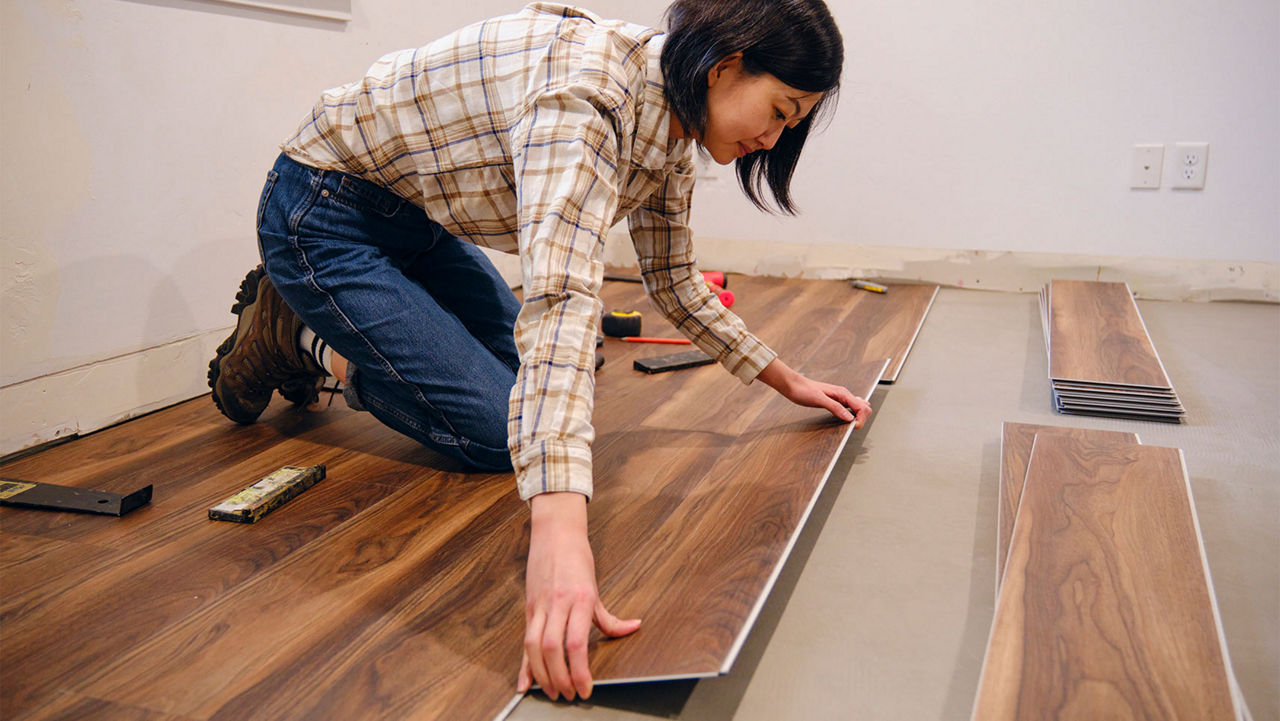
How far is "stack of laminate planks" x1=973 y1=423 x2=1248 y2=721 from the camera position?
93 cm

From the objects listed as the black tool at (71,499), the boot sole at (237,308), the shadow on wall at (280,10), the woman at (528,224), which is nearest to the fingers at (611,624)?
the woman at (528,224)

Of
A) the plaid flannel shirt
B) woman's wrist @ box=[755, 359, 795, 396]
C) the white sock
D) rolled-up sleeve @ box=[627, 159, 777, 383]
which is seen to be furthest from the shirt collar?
the white sock

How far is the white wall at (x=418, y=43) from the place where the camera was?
1.88 m

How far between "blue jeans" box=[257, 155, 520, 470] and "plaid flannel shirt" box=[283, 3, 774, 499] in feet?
0.23

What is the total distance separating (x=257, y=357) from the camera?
185cm

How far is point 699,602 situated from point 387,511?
→ 0.63 meters

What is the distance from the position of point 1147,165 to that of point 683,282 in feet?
8.01

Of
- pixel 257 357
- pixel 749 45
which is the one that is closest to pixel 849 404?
pixel 749 45

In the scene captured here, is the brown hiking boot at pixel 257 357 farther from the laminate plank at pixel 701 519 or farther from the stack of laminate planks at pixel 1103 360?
the stack of laminate planks at pixel 1103 360

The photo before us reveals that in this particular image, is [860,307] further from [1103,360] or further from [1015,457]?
[1015,457]

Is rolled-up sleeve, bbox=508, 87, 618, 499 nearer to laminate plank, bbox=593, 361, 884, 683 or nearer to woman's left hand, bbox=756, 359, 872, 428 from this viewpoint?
laminate plank, bbox=593, 361, 884, 683

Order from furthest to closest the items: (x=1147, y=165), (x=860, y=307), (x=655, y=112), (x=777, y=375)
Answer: (x=1147, y=165) < (x=860, y=307) < (x=777, y=375) < (x=655, y=112)

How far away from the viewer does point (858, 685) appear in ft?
3.42

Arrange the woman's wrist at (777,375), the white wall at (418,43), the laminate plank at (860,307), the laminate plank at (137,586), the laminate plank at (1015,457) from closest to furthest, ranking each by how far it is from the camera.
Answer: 1. the laminate plank at (137,586)
2. the laminate plank at (1015,457)
3. the woman's wrist at (777,375)
4. the white wall at (418,43)
5. the laminate plank at (860,307)
